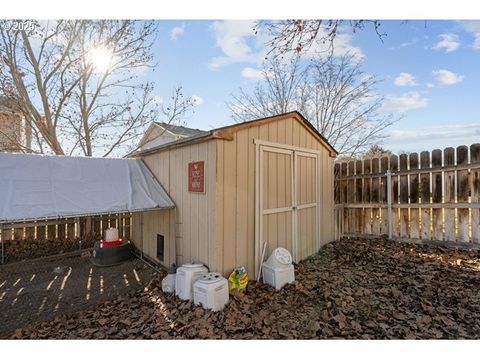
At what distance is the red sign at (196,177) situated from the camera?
12.0 ft

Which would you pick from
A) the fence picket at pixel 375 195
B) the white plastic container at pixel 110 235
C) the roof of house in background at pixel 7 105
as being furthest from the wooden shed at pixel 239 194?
the roof of house in background at pixel 7 105

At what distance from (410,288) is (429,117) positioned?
369 centimetres

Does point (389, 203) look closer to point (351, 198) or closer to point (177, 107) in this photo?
point (351, 198)

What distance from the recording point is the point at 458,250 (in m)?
4.90

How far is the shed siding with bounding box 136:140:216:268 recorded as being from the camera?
350 centimetres

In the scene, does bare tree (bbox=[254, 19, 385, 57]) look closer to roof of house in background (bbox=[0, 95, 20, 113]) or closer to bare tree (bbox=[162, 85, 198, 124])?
bare tree (bbox=[162, 85, 198, 124])

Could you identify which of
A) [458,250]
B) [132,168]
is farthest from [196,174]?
[458,250]

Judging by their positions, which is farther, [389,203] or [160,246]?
[389,203]

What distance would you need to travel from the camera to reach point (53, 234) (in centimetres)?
615

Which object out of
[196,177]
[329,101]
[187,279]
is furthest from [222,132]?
[329,101]

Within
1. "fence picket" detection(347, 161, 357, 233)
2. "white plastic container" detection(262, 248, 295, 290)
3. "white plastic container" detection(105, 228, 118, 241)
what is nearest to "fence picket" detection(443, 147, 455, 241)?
"fence picket" detection(347, 161, 357, 233)

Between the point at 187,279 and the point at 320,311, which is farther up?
the point at 187,279

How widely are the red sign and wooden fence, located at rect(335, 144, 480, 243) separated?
163 inches

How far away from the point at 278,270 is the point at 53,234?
5.81 metres
